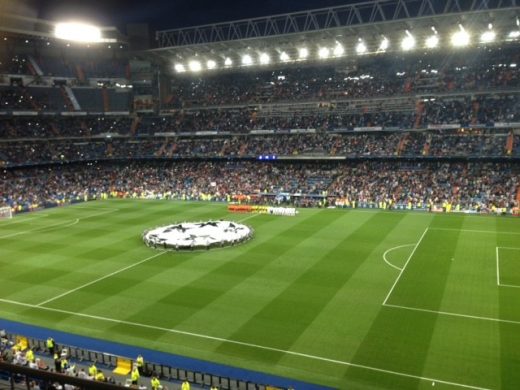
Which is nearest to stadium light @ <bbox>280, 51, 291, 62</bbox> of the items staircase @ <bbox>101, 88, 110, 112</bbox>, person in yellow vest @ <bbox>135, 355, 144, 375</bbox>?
staircase @ <bbox>101, 88, 110, 112</bbox>

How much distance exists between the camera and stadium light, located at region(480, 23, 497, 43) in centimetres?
5456

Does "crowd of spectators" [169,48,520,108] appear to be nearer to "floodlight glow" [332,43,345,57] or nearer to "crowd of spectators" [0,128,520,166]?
"floodlight glow" [332,43,345,57]

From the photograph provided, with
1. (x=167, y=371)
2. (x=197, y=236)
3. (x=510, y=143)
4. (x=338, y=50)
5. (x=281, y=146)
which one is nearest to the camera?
(x=167, y=371)

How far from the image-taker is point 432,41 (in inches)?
2324

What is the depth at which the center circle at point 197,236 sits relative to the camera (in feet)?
117

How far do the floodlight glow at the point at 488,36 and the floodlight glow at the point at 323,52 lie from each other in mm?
20137

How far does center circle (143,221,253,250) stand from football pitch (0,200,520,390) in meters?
0.85

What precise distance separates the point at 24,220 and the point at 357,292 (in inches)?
1575

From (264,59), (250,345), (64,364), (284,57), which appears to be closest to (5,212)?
(64,364)

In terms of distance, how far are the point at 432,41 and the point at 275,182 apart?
27.5 metres

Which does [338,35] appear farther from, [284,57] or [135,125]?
[135,125]

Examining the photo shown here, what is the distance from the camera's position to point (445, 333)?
20.4 metres

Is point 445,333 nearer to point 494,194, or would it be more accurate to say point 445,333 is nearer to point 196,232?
point 196,232

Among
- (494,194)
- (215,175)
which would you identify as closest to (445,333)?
(494,194)
